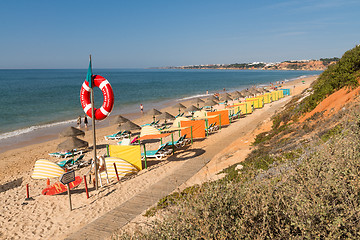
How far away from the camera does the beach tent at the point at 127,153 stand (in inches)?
418

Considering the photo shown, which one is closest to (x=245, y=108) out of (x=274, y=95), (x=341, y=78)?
(x=274, y=95)

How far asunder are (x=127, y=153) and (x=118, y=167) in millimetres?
844

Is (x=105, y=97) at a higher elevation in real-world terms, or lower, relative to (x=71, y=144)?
higher

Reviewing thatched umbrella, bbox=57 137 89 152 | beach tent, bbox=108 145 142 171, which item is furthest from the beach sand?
thatched umbrella, bbox=57 137 89 152

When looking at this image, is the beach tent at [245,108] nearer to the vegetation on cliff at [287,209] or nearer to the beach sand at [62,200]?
the beach sand at [62,200]

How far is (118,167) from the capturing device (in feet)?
32.9

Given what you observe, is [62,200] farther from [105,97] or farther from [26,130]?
[26,130]

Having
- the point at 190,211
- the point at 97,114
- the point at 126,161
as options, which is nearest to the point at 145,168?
the point at 126,161

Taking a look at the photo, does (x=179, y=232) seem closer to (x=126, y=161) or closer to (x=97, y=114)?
(x=97, y=114)

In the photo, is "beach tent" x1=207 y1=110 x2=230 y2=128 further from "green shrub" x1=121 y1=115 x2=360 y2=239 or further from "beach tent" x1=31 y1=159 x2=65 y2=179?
"green shrub" x1=121 y1=115 x2=360 y2=239

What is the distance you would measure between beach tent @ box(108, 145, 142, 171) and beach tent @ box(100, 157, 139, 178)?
0.38 metres

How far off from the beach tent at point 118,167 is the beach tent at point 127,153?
0.38 m

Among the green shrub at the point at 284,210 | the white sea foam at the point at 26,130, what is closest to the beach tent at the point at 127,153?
the green shrub at the point at 284,210

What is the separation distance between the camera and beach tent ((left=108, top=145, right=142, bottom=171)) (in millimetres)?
10625
